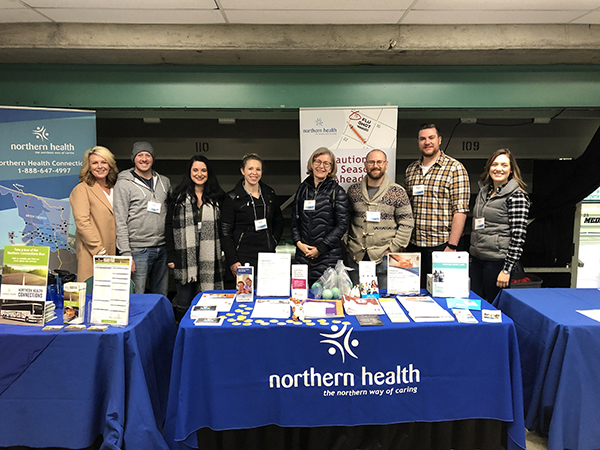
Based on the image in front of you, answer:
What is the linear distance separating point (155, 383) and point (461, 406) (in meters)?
1.58

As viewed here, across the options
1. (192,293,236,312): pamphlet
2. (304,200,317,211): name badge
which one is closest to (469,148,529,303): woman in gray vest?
(304,200,317,211): name badge

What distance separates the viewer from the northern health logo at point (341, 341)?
1.65 m

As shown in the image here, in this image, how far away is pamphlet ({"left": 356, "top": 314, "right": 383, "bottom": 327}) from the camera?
1.67m

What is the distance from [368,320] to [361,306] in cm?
17

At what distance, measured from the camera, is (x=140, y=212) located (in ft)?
8.82

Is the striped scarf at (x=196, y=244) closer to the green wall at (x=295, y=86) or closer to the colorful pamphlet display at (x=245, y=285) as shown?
the colorful pamphlet display at (x=245, y=285)

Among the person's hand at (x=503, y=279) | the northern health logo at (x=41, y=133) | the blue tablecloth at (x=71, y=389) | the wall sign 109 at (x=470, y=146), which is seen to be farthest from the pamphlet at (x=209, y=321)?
the wall sign 109 at (x=470, y=146)

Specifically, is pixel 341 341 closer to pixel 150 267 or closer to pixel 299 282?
pixel 299 282

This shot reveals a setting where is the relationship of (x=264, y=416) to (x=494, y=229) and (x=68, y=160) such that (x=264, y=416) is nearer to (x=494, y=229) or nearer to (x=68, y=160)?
(x=494, y=229)

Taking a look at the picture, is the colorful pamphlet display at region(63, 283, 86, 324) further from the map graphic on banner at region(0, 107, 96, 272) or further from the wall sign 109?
the wall sign 109

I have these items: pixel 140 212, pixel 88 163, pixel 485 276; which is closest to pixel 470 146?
pixel 485 276

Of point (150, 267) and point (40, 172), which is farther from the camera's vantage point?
point (40, 172)

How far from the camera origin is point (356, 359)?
5.45 feet

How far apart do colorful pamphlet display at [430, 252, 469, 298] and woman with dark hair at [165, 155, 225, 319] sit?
64.6 inches
